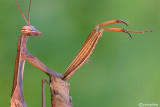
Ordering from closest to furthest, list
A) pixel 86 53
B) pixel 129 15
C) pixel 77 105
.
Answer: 1. pixel 86 53
2. pixel 77 105
3. pixel 129 15

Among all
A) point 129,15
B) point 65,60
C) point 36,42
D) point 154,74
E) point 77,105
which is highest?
point 129,15

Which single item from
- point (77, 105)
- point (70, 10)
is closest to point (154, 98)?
point (77, 105)

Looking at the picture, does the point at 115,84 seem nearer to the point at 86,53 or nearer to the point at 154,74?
the point at 154,74

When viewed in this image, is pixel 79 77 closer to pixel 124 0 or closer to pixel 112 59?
pixel 112 59

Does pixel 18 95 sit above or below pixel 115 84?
above

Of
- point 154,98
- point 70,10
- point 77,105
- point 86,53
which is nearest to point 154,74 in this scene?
point 154,98

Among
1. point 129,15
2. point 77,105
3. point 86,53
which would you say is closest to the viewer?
point 86,53

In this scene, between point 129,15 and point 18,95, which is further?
point 129,15
